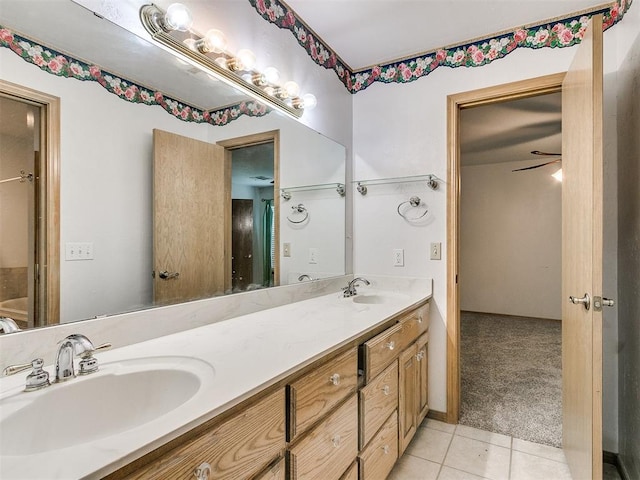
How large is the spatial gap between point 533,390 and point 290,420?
246cm

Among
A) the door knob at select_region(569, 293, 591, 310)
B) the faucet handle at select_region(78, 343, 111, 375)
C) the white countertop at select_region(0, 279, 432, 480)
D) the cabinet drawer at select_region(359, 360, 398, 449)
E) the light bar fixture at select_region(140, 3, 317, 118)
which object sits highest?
the light bar fixture at select_region(140, 3, 317, 118)

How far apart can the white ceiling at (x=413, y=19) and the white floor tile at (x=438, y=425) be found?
7.81 feet

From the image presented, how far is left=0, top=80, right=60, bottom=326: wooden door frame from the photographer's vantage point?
96 cm

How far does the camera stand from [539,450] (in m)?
1.89

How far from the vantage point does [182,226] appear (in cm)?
134

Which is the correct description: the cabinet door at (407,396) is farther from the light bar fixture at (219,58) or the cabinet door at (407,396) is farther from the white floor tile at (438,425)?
the light bar fixture at (219,58)

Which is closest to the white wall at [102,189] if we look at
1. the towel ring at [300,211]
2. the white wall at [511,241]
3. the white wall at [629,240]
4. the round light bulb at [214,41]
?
the round light bulb at [214,41]

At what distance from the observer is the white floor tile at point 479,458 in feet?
5.66

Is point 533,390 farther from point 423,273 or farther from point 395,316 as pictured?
point 395,316

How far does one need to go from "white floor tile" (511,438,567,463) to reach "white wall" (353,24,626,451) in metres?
0.44

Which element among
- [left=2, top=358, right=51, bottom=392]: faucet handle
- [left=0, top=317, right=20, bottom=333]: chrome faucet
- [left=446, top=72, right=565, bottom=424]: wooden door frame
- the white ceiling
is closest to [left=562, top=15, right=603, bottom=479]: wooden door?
the white ceiling

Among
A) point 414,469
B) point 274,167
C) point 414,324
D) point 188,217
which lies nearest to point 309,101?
point 274,167

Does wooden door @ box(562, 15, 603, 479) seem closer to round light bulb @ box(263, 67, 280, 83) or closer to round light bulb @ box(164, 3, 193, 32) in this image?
round light bulb @ box(263, 67, 280, 83)

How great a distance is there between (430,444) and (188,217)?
5.92ft
